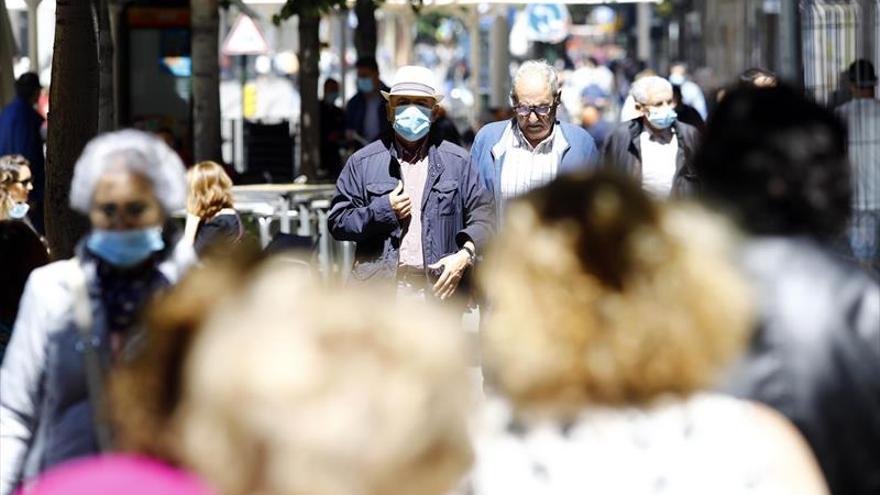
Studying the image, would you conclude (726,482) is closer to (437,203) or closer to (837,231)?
(837,231)

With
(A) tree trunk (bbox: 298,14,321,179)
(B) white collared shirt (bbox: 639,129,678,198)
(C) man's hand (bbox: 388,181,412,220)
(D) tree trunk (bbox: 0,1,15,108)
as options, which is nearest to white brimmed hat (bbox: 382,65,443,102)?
(C) man's hand (bbox: 388,181,412,220)

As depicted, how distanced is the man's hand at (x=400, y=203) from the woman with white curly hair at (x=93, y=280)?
13.0 ft

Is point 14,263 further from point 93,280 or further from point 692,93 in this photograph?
point 692,93

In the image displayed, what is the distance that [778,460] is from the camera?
3400 millimetres

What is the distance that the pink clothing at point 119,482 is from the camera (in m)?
2.75

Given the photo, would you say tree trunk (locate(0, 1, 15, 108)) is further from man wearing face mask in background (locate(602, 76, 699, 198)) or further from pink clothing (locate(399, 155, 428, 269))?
pink clothing (locate(399, 155, 428, 269))

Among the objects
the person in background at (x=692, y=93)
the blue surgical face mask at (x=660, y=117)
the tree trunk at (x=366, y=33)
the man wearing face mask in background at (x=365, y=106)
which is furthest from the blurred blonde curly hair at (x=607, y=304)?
the person in background at (x=692, y=93)

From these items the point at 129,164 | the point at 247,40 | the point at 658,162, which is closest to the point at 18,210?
the point at 658,162

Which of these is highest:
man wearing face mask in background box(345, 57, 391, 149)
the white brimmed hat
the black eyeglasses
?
man wearing face mask in background box(345, 57, 391, 149)

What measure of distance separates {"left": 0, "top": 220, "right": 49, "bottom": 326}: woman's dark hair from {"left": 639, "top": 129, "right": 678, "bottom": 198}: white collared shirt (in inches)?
176

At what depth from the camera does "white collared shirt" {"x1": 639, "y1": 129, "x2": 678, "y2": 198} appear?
1097 centimetres

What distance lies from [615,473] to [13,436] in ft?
6.52

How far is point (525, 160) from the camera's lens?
9.76m

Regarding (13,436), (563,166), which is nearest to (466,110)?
(563,166)
